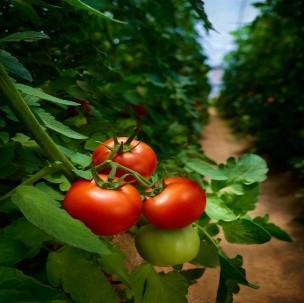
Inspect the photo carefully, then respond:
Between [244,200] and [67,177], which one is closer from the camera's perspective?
[67,177]

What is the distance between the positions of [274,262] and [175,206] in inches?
54.1

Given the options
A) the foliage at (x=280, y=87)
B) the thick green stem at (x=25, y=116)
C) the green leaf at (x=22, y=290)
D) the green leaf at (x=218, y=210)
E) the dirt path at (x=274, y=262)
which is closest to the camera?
the green leaf at (x=22, y=290)

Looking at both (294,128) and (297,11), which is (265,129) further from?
(297,11)

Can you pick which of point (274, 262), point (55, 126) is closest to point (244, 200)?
point (55, 126)

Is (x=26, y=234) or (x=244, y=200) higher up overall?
(x=26, y=234)

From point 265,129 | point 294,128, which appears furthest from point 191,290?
point 265,129

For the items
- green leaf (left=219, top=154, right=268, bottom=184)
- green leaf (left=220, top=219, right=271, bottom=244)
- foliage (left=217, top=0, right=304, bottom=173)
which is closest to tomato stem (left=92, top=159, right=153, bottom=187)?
green leaf (left=220, top=219, right=271, bottom=244)

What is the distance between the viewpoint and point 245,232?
620mm

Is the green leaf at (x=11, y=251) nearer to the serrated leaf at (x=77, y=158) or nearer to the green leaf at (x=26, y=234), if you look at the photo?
the green leaf at (x=26, y=234)

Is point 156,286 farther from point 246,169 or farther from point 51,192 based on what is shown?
point 246,169

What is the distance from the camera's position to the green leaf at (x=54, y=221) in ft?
1.21

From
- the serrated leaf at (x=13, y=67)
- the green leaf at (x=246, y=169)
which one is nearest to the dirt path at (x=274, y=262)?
the green leaf at (x=246, y=169)

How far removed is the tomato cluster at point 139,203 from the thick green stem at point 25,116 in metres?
0.06

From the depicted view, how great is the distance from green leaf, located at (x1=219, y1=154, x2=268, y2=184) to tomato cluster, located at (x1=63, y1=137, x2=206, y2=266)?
0.27 m
